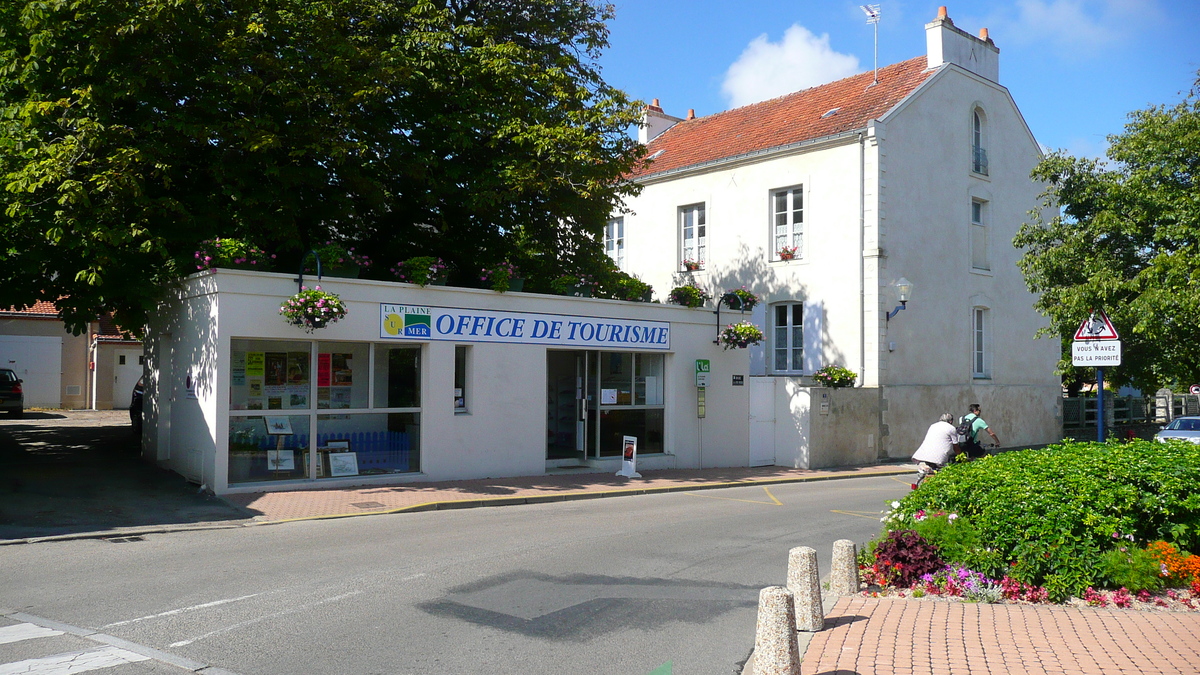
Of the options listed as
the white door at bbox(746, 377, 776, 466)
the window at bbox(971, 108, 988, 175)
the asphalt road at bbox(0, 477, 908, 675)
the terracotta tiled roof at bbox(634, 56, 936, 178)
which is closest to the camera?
the asphalt road at bbox(0, 477, 908, 675)

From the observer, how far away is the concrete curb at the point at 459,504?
1088cm

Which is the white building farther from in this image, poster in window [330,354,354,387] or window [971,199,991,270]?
poster in window [330,354,354,387]

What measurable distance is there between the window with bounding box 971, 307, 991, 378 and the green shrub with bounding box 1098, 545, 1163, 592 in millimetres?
20486

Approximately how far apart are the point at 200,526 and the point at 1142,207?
17.3 metres

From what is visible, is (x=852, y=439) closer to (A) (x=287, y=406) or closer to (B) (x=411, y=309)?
(B) (x=411, y=309)

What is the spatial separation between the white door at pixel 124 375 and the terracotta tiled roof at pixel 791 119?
71.5 ft

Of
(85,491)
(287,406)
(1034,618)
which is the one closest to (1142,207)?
(1034,618)

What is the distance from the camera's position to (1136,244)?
1845 centimetres

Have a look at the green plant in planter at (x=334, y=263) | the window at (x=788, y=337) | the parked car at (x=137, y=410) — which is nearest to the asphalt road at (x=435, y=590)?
the green plant in planter at (x=334, y=263)

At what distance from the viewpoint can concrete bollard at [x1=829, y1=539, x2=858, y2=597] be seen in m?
7.89

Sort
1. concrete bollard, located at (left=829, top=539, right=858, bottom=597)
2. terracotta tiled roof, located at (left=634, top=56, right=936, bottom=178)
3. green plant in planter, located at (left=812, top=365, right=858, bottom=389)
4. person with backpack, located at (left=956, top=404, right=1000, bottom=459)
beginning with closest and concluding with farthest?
concrete bollard, located at (left=829, top=539, right=858, bottom=597)
person with backpack, located at (left=956, top=404, right=1000, bottom=459)
green plant in planter, located at (left=812, top=365, right=858, bottom=389)
terracotta tiled roof, located at (left=634, top=56, right=936, bottom=178)

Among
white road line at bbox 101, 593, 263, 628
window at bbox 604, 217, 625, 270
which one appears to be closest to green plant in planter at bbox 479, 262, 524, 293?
white road line at bbox 101, 593, 263, 628

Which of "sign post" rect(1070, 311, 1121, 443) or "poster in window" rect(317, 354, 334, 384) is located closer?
"sign post" rect(1070, 311, 1121, 443)

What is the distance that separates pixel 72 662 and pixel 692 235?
2352cm
